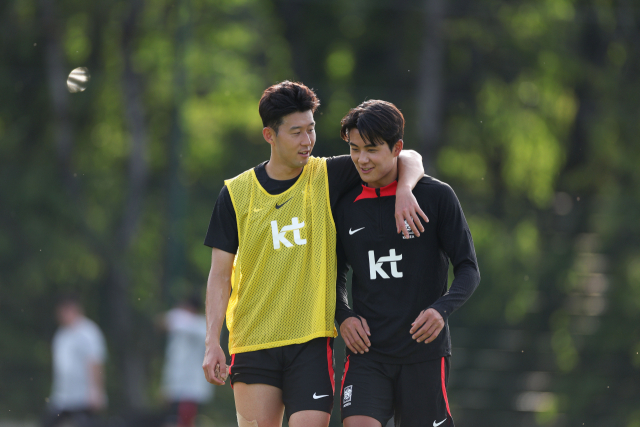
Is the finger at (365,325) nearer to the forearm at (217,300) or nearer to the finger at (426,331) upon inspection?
the finger at (426,331)

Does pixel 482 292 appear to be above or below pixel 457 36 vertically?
below

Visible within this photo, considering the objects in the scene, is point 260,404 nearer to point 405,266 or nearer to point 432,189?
point 405,266

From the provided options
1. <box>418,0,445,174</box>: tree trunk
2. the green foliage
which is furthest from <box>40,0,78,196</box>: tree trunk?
<box>418,0,445,174</box>: tree trunk

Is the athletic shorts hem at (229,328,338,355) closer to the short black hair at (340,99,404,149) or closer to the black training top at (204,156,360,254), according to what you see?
the black training top at (204,156,360,254)

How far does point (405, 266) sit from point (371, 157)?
0.53 metres

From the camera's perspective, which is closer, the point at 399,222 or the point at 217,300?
the point at 399,222

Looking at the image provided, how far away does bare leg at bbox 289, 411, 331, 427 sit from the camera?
377cm

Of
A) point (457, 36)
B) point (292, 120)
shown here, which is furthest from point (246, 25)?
point (292, 120)

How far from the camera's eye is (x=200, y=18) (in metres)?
15.3

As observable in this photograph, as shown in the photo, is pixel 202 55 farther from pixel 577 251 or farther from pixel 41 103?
pixel 577 251

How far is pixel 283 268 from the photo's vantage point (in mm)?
3918

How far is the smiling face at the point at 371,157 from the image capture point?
3801mm

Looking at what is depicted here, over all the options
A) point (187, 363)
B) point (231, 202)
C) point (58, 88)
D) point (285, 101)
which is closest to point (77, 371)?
point (187, 363)

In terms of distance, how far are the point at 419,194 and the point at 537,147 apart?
451 inches
